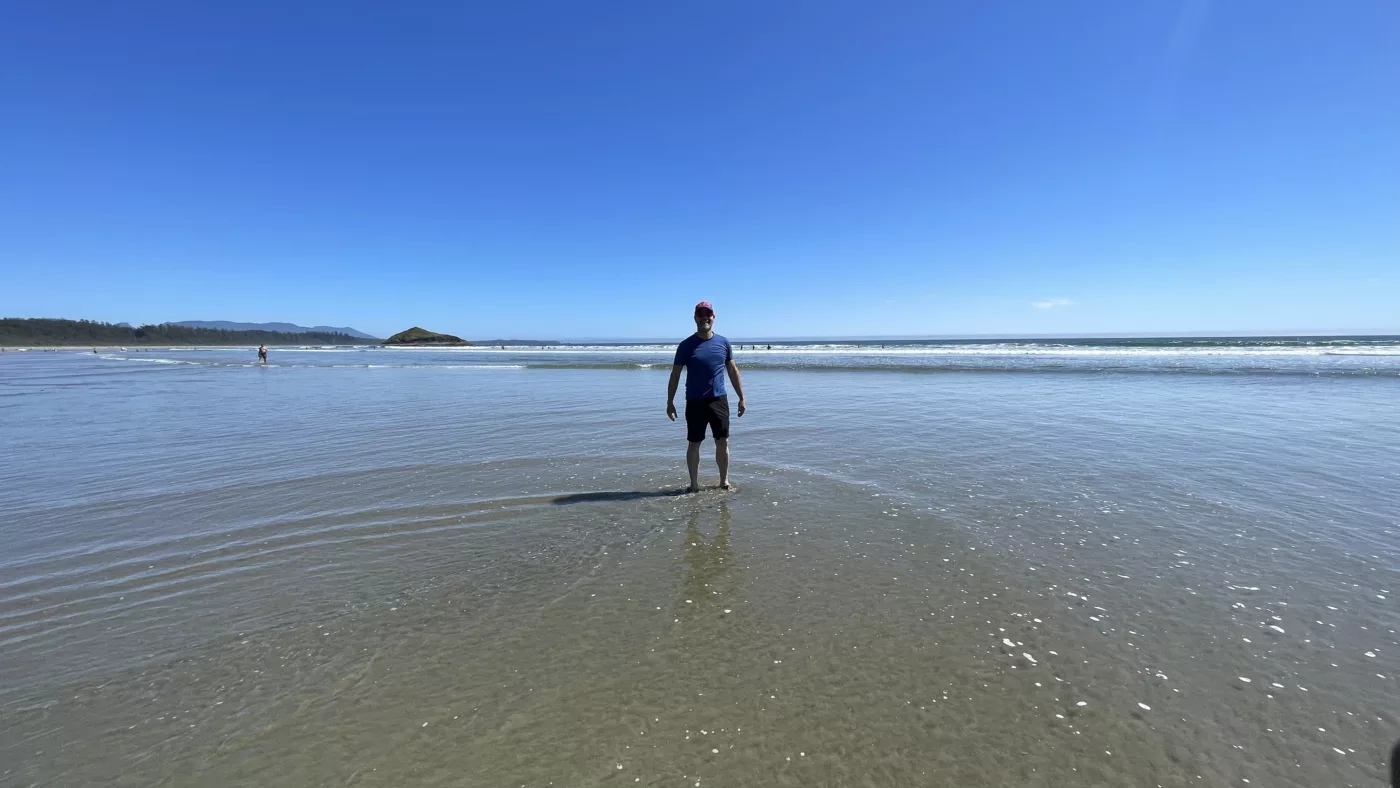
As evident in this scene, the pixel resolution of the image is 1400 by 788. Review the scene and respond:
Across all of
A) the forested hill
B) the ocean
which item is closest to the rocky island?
the forested hill

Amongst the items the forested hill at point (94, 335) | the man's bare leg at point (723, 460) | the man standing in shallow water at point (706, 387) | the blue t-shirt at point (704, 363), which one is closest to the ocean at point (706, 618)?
the man's bare leg at point (723, 460)

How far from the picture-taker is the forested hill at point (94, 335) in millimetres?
81125

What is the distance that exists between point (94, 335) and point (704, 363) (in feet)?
430

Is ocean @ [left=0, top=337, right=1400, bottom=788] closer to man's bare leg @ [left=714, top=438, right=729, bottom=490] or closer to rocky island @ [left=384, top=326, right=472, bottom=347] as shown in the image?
man's bare leg @ [left=714, top=438, right=729, bottom=490]

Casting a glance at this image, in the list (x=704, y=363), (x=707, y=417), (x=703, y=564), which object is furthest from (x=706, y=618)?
(x=704, y=363)

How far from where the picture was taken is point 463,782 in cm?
233

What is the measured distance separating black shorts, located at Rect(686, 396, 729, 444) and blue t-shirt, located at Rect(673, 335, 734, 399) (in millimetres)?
92

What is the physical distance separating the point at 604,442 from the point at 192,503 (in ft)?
17.4

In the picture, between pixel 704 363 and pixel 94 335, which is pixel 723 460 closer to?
pixel 704 363

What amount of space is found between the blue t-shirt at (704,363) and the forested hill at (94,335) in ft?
362

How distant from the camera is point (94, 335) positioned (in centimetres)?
9238

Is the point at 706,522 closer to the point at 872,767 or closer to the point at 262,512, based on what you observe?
the point at 872,767

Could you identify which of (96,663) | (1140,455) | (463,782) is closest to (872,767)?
(463,782)

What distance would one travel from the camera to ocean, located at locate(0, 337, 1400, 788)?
2501 mm
